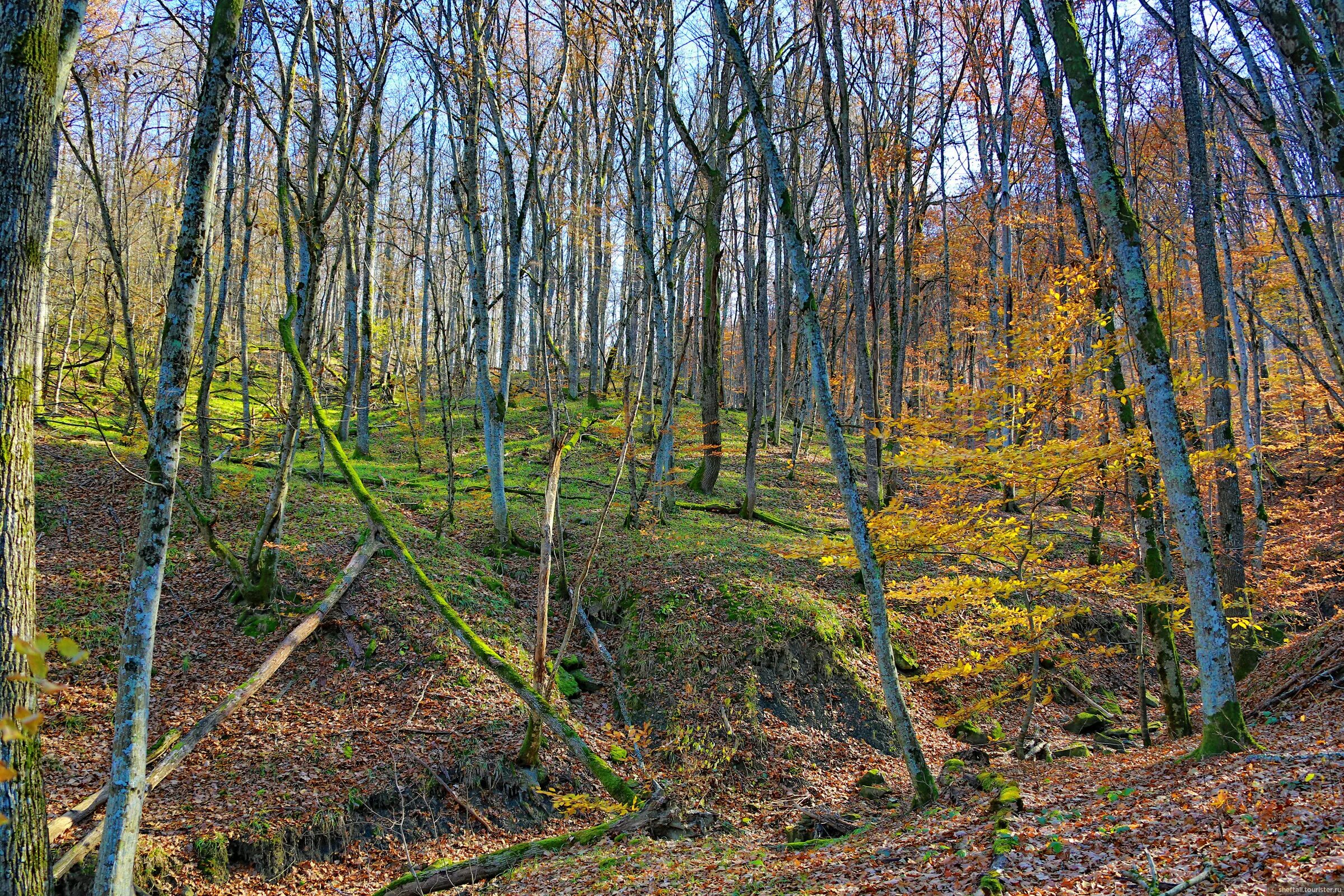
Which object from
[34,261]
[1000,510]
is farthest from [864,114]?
[34,261]

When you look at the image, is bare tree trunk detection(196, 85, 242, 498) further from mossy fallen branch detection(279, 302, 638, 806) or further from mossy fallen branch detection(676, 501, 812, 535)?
mossy fallen branch detection(676, 501, 812, 535)

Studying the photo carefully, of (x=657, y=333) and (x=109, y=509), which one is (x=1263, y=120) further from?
(x=109, y=509)

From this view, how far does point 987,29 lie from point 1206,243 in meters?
6.73

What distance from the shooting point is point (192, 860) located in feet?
18.1

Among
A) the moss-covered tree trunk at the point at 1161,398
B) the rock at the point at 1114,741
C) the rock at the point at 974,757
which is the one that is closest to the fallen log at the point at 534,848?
the rock at the point at 974,757

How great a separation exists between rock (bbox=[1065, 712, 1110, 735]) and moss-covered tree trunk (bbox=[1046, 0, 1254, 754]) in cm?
397

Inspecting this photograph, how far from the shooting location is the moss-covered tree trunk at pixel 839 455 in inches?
250

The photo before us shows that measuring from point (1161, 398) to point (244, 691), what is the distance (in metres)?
8.52

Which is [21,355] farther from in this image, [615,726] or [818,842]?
[615,726]

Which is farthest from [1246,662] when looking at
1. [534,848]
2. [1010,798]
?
[534,848]

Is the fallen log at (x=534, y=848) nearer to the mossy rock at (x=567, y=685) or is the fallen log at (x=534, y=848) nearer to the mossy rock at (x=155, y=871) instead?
the mossy rock at (x=155, y=871)

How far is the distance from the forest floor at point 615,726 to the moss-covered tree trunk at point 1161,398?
0.57 m

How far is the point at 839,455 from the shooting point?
6477 mm

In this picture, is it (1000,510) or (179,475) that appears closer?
(179,475)
